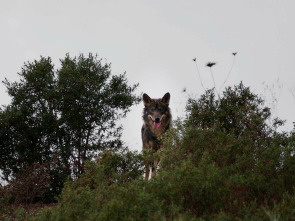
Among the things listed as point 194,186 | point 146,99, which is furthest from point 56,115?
point 194,186

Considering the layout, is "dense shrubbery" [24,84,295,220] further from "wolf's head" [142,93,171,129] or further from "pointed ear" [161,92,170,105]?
"pointed ear" [161,92,170,105]

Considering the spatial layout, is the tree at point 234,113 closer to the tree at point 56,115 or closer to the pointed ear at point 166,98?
the pointed ear at point 166,98

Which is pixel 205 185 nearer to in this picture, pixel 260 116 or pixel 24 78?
pixel 260 116

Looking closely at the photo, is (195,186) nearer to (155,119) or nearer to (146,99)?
(155,119)

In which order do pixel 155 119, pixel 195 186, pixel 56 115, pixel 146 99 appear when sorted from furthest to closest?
→ pixel 56 115
pixel 146 99
pixel 155 119
pixel 195 186

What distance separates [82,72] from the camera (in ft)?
71.8

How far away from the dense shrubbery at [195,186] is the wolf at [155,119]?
3283mm

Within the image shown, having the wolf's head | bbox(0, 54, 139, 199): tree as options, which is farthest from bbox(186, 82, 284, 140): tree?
bbox(0, 54, 139, 199): tree

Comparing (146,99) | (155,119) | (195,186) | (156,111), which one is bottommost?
(195,186)

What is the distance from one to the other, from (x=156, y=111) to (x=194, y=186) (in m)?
8.00

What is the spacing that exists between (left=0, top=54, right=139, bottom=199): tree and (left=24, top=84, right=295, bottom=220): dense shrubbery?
11.3 meters

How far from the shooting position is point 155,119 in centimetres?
1346

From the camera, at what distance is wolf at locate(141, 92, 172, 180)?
13531 mm

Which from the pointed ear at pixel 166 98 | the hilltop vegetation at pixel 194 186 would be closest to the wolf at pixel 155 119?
the pointed ear at pixel 166 98
